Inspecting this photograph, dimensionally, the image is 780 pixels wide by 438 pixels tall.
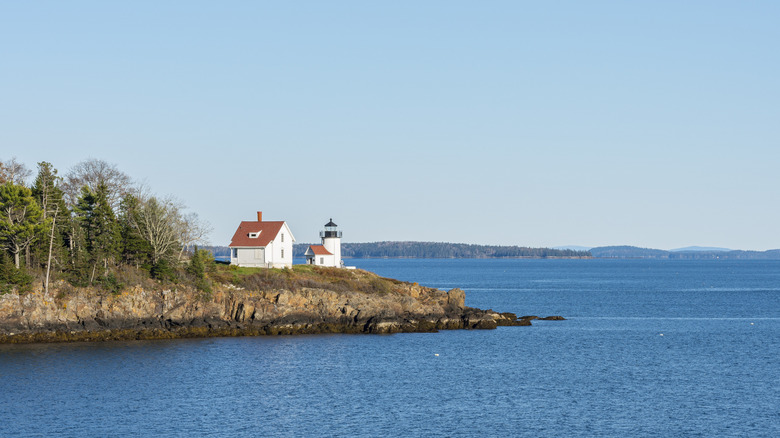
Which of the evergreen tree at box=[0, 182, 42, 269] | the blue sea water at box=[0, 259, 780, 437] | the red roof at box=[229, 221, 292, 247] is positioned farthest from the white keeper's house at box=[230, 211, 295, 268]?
the evergreen tree at box=[0, 182, 42, 269]

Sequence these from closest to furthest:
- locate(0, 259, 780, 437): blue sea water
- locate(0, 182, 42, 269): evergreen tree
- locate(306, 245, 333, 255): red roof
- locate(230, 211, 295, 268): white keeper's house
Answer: locate(0, 259, 780, 437): blue sea water
locate(0, 182, 42, 269): evergreen tree
locate(230, 211, 295, 268): white keeper's house
locate(306, 245, 333, 255): red roof

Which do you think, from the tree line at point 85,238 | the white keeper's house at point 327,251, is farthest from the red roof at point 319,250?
the tree line at point 85,238

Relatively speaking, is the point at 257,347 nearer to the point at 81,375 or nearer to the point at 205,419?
the point at 81,375

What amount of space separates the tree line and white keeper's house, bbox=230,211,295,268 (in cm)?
711

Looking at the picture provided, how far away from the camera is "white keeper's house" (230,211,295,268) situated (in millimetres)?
79500

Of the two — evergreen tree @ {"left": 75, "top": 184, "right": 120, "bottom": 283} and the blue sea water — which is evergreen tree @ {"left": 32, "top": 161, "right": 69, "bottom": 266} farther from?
the blue sea water

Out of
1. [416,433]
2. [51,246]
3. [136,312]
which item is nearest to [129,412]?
[416,433]

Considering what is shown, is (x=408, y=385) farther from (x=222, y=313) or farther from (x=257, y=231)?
(x=257, y=231)

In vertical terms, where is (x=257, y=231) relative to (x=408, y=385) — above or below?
above

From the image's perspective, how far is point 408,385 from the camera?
4450 centimetres

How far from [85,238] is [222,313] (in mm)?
13746

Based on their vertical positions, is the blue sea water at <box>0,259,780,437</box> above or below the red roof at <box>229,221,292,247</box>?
below

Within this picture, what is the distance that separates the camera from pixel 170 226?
69.8 meters

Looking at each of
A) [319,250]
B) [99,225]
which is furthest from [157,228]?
[319,250]
